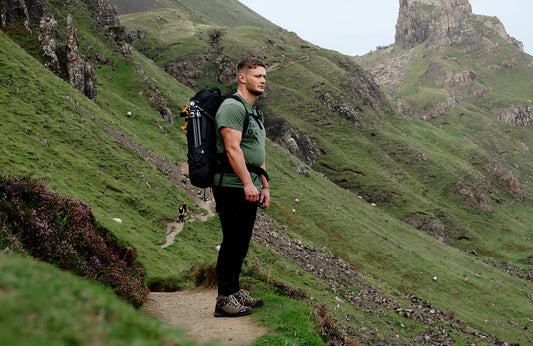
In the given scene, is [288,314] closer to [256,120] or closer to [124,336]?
[256,120]

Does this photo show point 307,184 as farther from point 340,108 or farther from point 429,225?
point 340,108

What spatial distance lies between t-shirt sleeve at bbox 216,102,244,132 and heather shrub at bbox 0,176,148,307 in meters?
4.60

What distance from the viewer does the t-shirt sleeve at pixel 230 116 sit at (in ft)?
26.1

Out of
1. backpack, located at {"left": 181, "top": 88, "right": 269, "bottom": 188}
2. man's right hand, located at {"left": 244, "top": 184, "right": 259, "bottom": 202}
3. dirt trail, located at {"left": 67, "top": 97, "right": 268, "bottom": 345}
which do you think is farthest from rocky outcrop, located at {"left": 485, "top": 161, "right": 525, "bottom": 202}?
backpack, located at {"left": 181, "top": 88, "right": 269, "bottom": 188}

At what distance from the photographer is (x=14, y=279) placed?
2.92 metres

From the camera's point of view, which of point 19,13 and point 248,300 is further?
point 19,13

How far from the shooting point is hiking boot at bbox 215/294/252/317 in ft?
28.8

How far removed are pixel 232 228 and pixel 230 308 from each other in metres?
2.05

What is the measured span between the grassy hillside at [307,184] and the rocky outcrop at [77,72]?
2.29 m

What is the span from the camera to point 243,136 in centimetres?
841

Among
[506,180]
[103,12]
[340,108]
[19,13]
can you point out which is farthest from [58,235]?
[506,180]

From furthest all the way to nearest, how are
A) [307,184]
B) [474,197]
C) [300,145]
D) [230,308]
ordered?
1. [474,197]
2. [300,145]
3. [307,184]
4. [230,308]

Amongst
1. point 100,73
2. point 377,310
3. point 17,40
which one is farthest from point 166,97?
point 377,310

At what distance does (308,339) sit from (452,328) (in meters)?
30.1
